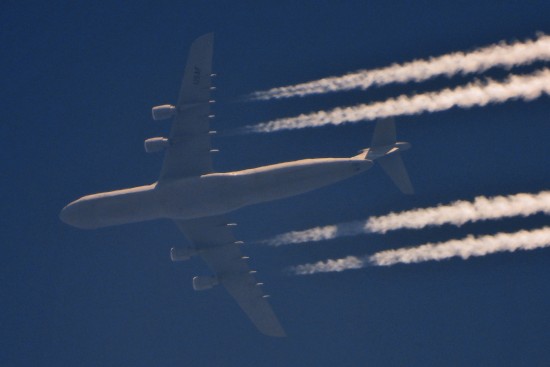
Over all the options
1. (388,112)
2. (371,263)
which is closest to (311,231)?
(371,263)

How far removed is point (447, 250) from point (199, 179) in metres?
18.1

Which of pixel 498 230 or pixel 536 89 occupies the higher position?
pixel 536 89

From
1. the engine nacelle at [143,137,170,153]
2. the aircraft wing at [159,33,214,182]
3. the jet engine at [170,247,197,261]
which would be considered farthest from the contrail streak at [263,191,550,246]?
the engine nacelle at [143,137,170,153]

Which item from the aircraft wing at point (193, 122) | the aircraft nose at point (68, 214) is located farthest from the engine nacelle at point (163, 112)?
the aircraft nose at point (68, 214)

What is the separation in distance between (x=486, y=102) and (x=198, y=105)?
Result: 20039mm

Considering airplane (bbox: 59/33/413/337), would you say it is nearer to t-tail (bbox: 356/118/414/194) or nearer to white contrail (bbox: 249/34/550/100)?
t-tail (bbox: 356/118/414/194)

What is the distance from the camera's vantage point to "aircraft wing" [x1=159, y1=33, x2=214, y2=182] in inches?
2702

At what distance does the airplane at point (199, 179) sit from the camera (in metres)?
67.9

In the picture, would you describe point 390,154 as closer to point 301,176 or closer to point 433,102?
point 433,102

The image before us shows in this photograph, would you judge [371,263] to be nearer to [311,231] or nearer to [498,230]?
[311,231]

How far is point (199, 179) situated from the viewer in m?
70.0

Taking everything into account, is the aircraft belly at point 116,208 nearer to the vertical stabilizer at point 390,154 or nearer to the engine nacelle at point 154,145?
the engine nacelle at point 154,145

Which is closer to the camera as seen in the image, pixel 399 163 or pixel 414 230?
pixel 399 163

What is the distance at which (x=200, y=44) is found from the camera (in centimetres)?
6838
